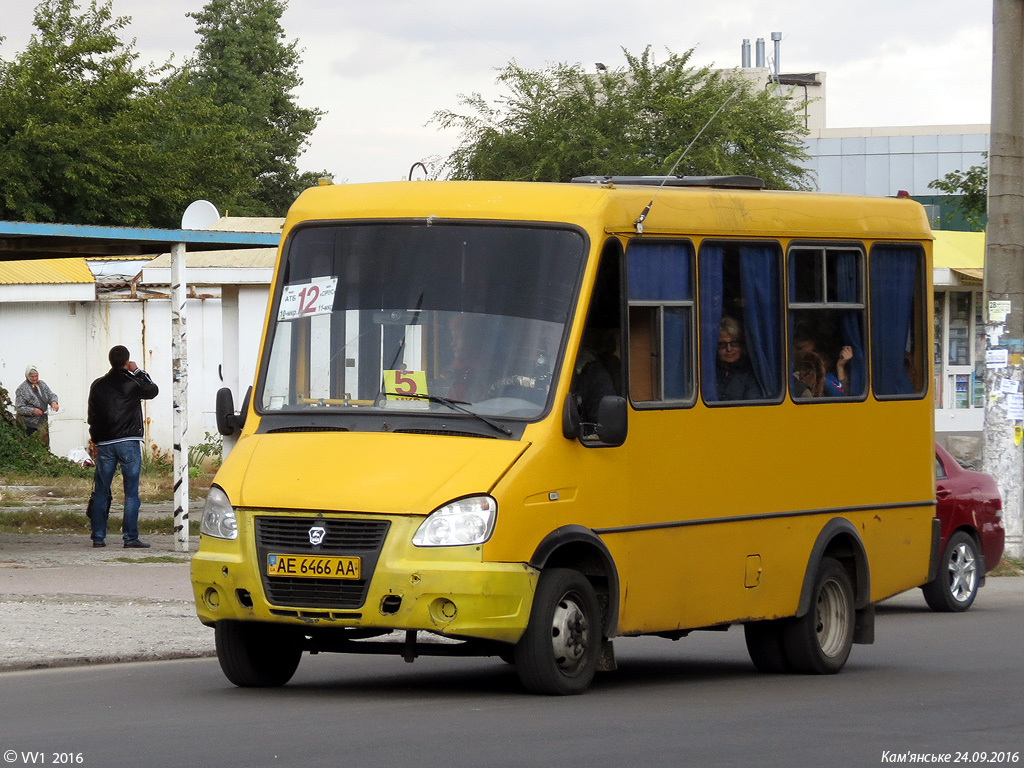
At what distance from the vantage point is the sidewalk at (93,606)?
467 inches

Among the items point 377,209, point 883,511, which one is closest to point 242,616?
point 377,209

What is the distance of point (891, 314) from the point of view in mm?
12141

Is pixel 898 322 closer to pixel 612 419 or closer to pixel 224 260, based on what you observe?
pixel 612 419

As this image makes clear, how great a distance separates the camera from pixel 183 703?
9.50 metres

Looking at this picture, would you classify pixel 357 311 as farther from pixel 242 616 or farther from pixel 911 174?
pixel 911 174

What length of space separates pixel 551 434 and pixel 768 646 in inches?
111

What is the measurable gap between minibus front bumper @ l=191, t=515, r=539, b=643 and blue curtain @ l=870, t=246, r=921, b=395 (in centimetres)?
370

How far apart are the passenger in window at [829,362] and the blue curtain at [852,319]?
37mm

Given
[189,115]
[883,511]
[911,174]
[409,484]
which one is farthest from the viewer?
[911,174]

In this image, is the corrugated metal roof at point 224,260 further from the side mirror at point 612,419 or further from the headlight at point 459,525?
the headlight at point 459,525

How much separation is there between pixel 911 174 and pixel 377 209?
63.7 m

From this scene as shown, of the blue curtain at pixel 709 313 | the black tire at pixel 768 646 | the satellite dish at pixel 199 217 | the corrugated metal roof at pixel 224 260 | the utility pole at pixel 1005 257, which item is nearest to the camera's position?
the blue curtain at pixel 709 313

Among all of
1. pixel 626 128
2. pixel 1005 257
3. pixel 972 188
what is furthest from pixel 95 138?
pixel 1005 257

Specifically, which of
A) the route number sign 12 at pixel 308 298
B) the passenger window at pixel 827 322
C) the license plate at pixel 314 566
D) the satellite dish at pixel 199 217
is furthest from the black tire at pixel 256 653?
the satellite dish at pixel 199 217
